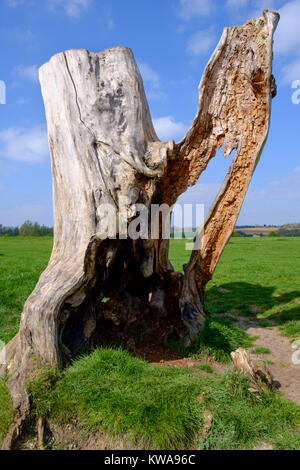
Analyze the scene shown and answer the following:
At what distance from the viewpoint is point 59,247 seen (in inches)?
227

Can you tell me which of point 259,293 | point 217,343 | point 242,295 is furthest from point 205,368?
point 259,293

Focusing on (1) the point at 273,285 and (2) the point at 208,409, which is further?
(1) the point at 273,285

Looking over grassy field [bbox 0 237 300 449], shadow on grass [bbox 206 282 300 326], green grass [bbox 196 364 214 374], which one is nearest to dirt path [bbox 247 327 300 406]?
grassy field [bbox 0 237 300 449]

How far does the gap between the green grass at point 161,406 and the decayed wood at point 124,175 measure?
0.60 metres

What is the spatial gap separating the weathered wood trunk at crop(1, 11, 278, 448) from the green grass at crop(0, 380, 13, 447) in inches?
24.1

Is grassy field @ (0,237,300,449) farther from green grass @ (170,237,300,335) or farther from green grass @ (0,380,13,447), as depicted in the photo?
green grass @ (170,237,300,335)

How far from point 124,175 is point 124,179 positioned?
73mm

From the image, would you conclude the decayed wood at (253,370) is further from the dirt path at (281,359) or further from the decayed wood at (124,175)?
the decayed wood at (124,175)

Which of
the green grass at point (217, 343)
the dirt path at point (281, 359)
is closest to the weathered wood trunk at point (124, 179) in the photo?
the green grass at point (217, 343)

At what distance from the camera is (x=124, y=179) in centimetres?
565

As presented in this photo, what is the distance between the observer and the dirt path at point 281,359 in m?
5.34
